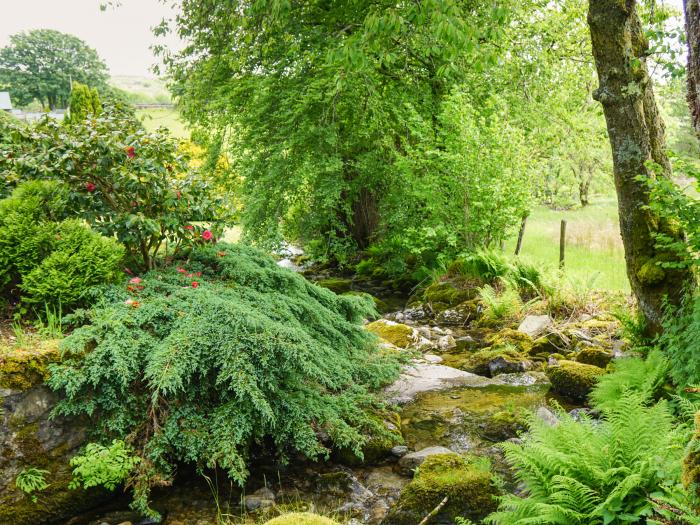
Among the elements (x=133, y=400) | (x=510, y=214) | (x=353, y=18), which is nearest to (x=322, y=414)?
(x=133, y=400)

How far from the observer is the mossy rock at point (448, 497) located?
4008 millimetres

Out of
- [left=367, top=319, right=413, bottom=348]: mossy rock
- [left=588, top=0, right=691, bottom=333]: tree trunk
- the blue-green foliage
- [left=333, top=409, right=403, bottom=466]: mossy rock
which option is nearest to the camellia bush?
the blue-green foliage

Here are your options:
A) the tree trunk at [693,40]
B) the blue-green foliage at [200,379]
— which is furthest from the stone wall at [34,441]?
the tree trunk at [693,40]

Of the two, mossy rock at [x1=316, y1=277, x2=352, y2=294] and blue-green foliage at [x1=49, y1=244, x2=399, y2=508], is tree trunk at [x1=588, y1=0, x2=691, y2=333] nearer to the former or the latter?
blue-green foliage at [x1=49, y1=244, x2=399, y2=508]

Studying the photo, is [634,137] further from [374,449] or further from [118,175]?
[118,175]

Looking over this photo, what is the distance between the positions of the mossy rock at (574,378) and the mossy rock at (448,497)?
2427mm

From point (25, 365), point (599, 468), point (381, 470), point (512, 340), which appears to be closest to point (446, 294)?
point (512, 340)

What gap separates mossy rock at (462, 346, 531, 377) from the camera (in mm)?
7078

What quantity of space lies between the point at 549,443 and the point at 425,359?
397cm

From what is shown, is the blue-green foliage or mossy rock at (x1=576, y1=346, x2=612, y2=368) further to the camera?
mossy rock at (x1=576, y1=346, x2=612, y2=368)

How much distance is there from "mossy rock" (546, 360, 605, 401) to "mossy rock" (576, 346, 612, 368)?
40 centimetres

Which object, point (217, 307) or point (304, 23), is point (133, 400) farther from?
point (304, 23)

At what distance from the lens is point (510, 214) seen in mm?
10398

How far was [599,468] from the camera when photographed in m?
3.27
